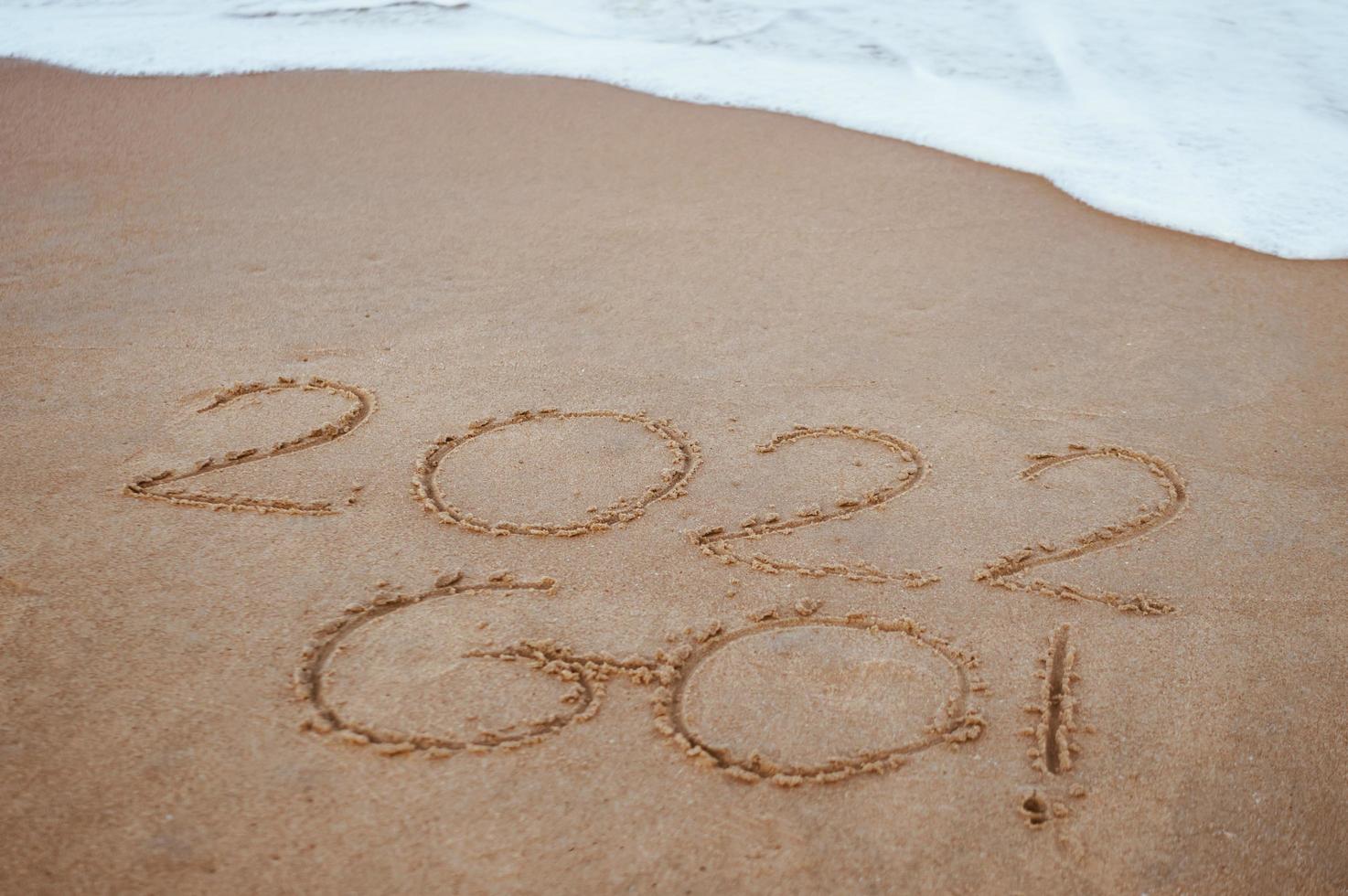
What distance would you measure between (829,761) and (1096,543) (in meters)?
0.85

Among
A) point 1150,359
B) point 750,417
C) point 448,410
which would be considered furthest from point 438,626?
point 1150,359

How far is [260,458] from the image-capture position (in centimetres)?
232

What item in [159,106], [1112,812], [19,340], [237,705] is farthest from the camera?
[159,106]

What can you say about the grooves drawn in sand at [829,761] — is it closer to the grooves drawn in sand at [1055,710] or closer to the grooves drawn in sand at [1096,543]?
the grooves drawn in sand at [1055,710]

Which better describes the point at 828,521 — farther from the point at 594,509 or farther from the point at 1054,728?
the point at 1054,728

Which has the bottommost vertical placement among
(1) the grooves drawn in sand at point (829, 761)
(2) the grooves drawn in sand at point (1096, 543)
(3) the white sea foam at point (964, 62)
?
(1) the grooves drawn in sand at point (829, 761)

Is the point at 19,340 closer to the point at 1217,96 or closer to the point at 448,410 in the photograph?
the point at 448,410

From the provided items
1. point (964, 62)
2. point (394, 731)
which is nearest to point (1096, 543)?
point (394, 731)

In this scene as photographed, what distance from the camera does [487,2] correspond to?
221 inches

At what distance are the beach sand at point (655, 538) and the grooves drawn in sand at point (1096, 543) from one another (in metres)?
0.01

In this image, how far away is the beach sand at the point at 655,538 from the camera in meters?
1.50

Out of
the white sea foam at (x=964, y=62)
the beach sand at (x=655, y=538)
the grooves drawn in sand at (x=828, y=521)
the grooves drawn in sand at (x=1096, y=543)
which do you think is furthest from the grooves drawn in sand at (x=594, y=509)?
the white sea foam at (x=964, y=62)

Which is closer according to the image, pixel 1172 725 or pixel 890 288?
pixel 1172 725

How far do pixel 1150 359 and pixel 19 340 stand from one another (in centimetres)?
291
